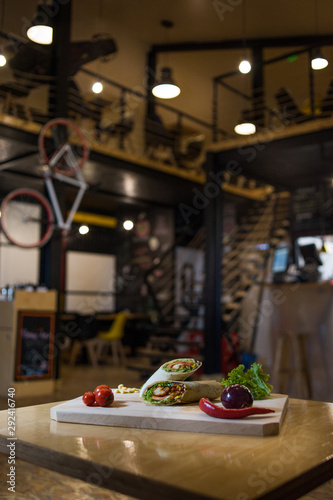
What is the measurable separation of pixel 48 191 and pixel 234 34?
19.4ft

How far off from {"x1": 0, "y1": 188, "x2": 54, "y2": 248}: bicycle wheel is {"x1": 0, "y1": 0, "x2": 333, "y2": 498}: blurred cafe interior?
3 cm

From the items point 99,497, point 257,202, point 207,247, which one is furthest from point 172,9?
point 99,497

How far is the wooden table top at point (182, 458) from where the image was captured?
1.15 meters

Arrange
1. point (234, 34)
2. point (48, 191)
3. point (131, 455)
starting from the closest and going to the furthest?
point (131, 455) → point (48, 191) → point (234, 34)

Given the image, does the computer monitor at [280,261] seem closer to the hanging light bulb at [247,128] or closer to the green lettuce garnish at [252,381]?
the hanging light bulb at [247,128]

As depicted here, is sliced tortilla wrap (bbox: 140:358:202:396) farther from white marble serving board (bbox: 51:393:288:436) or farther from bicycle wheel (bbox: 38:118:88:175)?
bicycle wheel (bbox: 38:118:88:175)

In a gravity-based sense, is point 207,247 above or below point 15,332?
above

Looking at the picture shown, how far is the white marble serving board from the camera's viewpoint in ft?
5.07

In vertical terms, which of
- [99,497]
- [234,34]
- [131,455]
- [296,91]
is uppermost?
[234,34]

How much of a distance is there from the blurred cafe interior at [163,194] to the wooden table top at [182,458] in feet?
13.2

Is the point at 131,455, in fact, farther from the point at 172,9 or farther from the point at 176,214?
the point at 176,214

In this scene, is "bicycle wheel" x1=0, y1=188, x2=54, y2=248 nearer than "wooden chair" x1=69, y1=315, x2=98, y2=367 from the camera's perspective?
Yes

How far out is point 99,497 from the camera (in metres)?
2.52

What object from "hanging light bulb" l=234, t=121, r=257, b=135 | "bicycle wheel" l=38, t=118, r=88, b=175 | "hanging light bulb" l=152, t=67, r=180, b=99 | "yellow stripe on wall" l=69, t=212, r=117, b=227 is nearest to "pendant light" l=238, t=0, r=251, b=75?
"hanging light bulb" l=152, t=67, r=180, b=99
